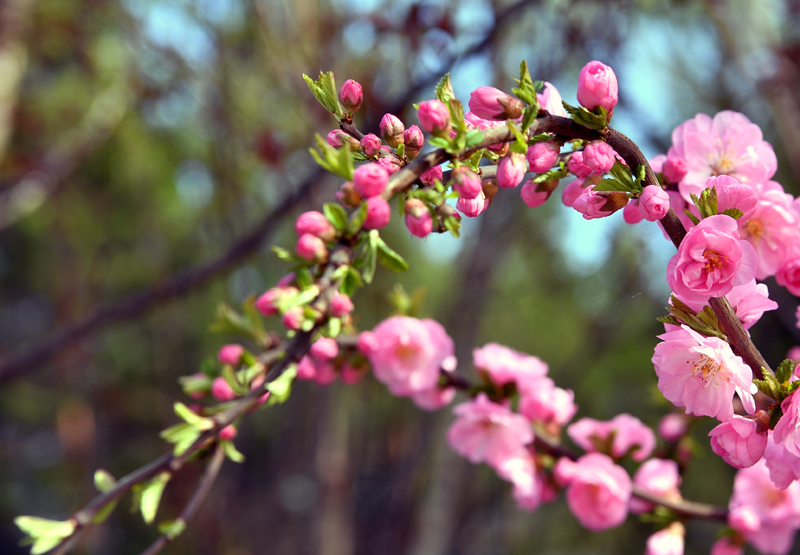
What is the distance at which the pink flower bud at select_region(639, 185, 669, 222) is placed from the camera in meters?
0.50

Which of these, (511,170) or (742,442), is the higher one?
(511,170)

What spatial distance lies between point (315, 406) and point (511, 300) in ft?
9.74

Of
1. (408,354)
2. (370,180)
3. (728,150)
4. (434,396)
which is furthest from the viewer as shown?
(434,396)

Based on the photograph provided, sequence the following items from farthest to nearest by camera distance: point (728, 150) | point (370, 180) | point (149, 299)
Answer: point (149, 299) < point (728, 150) < point (370, 180)

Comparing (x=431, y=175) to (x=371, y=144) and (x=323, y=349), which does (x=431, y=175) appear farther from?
(x=323, y=349)

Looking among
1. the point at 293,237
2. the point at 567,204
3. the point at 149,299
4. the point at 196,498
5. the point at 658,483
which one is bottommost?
the point at 293,237

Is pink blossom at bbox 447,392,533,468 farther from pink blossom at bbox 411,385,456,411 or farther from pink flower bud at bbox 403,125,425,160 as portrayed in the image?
pink flower bud at bbox 403,125,425,160

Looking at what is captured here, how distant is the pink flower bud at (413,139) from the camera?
0.56 metres

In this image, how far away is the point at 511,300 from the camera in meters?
5.64

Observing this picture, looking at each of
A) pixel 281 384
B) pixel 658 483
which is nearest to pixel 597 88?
pixel 281 384

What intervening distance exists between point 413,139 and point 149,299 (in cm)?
189

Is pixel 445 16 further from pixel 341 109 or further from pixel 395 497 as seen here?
pixel 395 497

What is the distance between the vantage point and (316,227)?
523 millimetres

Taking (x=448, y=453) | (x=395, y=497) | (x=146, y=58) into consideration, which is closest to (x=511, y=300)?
(x=395, y=497)
